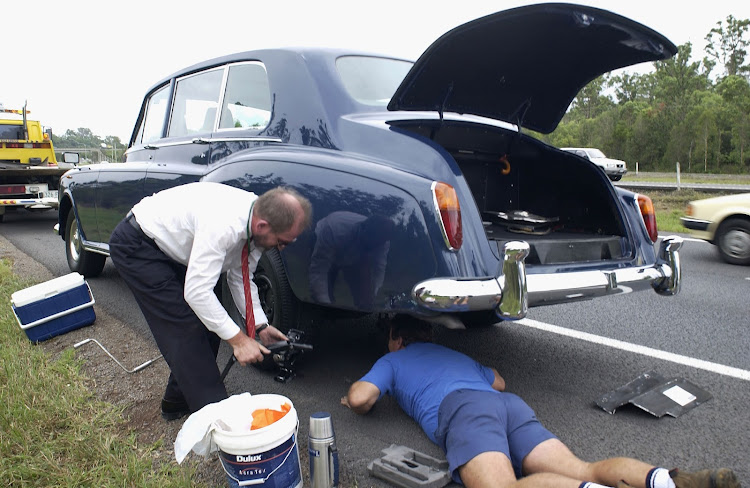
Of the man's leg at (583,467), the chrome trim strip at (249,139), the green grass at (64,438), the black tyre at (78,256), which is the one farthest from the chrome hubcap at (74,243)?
the man's leg at (583,467)

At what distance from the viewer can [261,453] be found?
6.60ft

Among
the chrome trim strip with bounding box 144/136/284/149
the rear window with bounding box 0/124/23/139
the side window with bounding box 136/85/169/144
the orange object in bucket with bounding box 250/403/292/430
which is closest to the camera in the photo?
the orange object in bucket with bounding box 250/403/292/430

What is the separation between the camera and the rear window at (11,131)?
13.7 meters

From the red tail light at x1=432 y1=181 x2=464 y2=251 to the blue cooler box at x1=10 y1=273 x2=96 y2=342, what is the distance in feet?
10.2

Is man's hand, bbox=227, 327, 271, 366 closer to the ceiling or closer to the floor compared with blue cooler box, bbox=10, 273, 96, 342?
closer to the ceiling

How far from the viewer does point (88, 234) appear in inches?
210

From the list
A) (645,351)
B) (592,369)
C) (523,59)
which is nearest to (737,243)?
(645,351)

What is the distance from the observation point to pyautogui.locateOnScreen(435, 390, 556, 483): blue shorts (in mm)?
2178

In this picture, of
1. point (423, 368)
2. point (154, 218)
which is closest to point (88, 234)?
point (154, 218)

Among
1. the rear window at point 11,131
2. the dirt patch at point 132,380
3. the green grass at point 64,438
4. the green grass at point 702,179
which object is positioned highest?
the rear window at point 11,131

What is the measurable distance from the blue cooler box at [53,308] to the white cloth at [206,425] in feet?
8.51

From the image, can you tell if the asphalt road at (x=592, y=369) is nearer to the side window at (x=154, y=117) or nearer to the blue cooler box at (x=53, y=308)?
the blue cooler box at (x=53, y=308)

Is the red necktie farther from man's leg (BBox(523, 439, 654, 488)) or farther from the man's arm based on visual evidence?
man's leg (BBox(523, 439, 654, 488))

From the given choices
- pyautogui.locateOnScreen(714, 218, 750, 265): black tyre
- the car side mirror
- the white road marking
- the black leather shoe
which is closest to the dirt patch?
the black leather shoe
